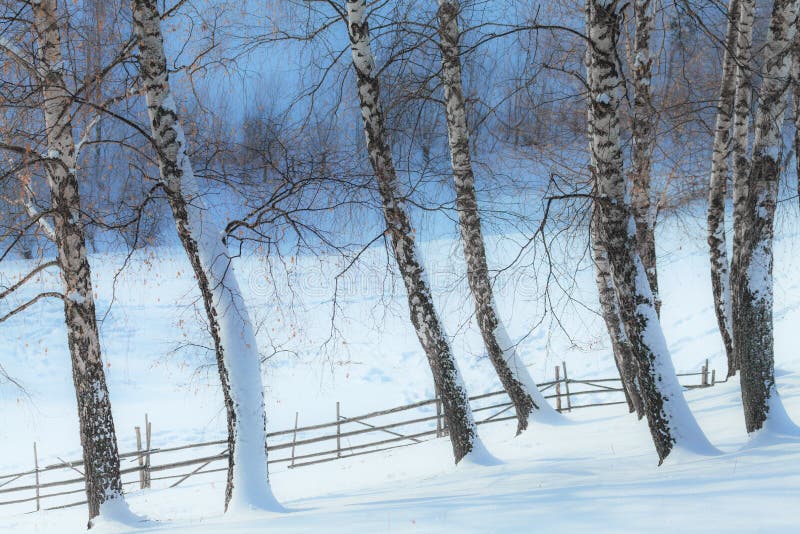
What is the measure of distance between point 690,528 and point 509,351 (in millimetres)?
6198

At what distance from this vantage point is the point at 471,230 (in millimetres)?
9570

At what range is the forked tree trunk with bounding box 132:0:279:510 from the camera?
6.71 metres

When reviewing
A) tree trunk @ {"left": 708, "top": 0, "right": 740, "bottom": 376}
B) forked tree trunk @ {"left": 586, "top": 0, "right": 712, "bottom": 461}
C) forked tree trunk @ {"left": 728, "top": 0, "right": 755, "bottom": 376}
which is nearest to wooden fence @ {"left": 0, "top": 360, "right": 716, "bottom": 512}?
tree trunk @ {"left": 708, "top": 0, "right": 740, "bottom": 376}

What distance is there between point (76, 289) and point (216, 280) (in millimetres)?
1695

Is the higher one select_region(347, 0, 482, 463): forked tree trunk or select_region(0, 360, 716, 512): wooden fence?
select_region(347, 0, 482, 463): forked tree trunk

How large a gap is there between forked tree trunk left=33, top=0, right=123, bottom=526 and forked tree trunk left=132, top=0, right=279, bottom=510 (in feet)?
3.78

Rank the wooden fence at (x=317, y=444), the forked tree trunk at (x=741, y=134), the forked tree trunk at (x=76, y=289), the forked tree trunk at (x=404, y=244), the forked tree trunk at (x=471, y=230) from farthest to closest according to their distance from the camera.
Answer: the wooden fence at (x=317, y=444) → the forked tree trunk at (x=471, y=230) → the forked tree trunk at (x=741, y=134) → the forked tree trunk at (x=404, y=244) → the forked tree trunk at (x=76, y=289)

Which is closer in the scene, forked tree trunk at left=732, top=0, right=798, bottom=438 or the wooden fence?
forked tree trunk at left=732, top=0, right=798, bottom=438

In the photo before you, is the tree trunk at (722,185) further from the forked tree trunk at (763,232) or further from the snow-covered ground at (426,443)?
the forked tree trunk at (763,232)

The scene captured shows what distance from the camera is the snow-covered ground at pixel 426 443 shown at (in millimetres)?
5113

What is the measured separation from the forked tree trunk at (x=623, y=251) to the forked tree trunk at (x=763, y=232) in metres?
0.96

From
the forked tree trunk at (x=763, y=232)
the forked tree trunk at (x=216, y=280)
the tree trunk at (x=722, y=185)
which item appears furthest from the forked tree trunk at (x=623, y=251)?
the tree trunk at (x=722, y=185)

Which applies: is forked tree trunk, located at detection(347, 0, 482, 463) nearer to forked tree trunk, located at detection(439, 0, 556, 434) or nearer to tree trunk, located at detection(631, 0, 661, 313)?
forked tree trunk, located at detection(439, 0, 556, 434)

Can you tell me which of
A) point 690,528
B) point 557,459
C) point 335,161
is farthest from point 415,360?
point 690,528
